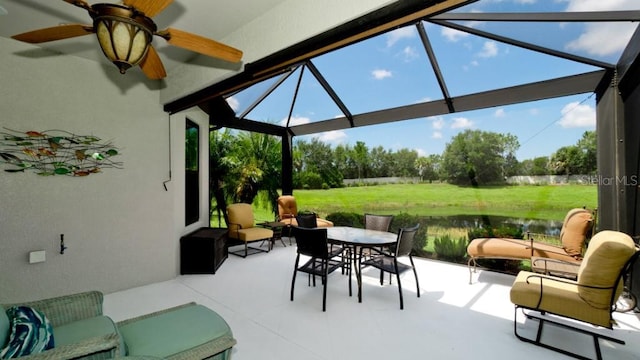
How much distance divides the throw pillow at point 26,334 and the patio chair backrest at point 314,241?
214 centimetres

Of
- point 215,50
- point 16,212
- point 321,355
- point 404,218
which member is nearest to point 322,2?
point 215,50

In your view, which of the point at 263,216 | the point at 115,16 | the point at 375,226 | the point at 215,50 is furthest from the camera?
the point at 263,216

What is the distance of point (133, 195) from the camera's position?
12.6 feet

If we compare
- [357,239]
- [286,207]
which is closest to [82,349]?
[357,239]

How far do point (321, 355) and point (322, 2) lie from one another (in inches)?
109

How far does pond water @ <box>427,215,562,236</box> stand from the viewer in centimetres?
404

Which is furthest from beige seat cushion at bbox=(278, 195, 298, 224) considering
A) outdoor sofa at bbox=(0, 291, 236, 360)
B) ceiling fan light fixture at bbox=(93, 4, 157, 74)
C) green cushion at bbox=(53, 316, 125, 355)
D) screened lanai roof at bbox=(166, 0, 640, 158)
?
ceiling fan light fixture at bbox=(93, 4, 157, 74)

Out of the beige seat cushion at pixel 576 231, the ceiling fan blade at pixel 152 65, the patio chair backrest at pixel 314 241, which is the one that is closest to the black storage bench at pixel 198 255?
the patio chair backrest at pixel 314 241

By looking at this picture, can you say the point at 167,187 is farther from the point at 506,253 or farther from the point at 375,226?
the point at 506,253

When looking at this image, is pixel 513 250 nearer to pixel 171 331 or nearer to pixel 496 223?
pixel 496 223

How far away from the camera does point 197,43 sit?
1.93 meters

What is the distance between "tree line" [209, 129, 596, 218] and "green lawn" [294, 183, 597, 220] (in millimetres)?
192

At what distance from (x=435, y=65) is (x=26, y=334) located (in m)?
4.72

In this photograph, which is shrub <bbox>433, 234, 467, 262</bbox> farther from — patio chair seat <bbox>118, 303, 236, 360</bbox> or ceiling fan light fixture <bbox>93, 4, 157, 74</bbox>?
ceiling fan light fixture <bbox>93, 4, 157, 74</bbox>
